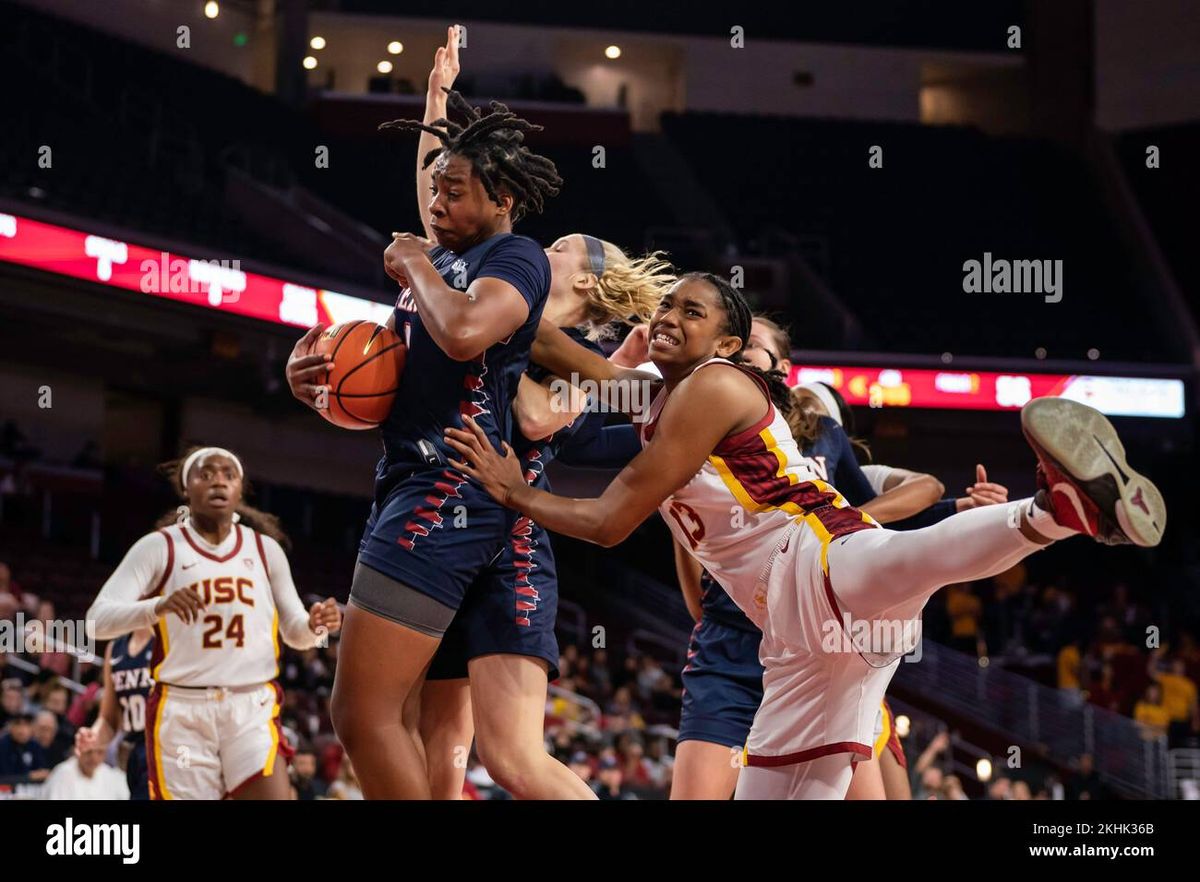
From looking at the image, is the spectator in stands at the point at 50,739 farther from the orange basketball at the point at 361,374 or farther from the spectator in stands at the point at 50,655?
the orange basketball at the point at 361,374

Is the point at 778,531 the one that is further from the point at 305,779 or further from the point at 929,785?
the point at 929,785

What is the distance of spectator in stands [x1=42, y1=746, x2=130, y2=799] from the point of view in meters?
7.39

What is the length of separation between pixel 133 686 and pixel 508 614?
3049mm

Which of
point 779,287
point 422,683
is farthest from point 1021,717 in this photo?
point 422,683

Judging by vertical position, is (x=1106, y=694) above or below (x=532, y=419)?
below

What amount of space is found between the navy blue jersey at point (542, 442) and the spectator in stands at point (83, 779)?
4.22 meters

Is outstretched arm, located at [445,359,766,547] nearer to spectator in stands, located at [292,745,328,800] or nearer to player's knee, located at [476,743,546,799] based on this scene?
player's knee, located at [476,743,546,799]


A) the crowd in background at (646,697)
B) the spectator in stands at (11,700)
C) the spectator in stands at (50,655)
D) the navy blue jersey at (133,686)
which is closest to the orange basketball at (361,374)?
the navy blue jersey at (133,686)

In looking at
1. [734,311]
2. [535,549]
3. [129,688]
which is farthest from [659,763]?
[734,311]

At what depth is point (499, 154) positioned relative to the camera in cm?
379

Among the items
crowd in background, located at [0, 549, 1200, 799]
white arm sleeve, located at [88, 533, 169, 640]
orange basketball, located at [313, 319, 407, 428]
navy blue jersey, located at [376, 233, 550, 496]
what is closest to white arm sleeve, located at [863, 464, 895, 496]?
navy blue jersey, located at [376, 233, 550, 496]

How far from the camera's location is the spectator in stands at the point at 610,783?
33.6 ft

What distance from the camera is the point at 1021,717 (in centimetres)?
1500

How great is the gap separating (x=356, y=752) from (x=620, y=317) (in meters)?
1.55
